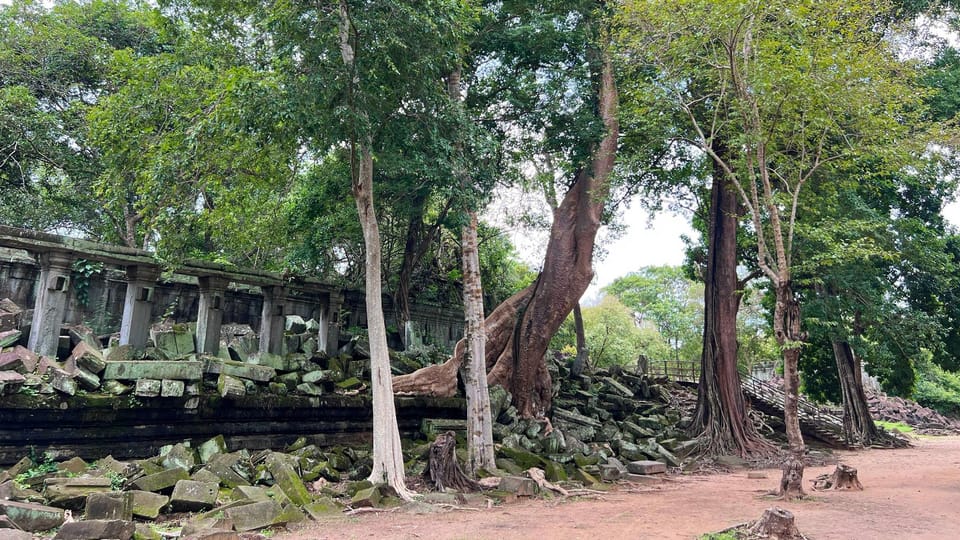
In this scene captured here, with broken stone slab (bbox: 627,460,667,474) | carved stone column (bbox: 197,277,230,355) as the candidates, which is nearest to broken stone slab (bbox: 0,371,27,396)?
carved stone column (bbox: 197,277,230,355)

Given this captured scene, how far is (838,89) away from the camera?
7.53 m

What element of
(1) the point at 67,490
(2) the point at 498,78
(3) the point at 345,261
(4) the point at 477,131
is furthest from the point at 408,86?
(3) the point at 345,261

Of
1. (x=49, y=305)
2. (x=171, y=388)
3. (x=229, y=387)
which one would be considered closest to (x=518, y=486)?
(x=229, y=387)

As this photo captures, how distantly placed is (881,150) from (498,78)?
6097mm

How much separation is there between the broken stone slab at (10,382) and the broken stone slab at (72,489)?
1079 millimetres

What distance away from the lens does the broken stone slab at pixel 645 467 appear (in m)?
8.96

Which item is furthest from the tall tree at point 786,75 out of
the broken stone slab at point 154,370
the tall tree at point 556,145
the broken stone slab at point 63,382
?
the broken stone slab at point 63,382

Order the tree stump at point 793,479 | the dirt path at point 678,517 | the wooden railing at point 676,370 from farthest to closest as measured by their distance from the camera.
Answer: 1. the wooden railing at point 676,370
2. the tree stump at point 793,479
3. the dirt path at point 678,517

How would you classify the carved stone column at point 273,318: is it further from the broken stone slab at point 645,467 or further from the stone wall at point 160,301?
the broken stone slab at point 645,467

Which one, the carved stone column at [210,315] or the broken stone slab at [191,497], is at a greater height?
the carved stone column at [210,315]

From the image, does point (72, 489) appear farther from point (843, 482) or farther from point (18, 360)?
point (843, 482)

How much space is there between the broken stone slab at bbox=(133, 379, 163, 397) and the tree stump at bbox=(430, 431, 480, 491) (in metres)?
3.24

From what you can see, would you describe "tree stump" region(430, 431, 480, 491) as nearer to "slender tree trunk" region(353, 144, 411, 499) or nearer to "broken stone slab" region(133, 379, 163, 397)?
"slender tree trunk" region(353, 144, 411, 499)

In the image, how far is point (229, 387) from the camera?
6.88 metres
